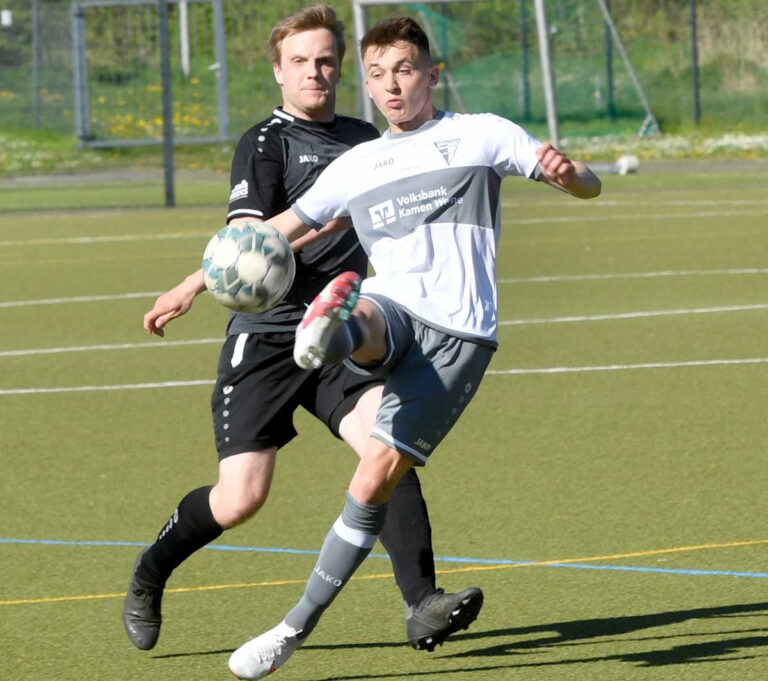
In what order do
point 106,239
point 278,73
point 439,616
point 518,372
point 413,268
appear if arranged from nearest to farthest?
point 413,268 < point 439,616 < point 278,73 < point 518,372 < point 106,239

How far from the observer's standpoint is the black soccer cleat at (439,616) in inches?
208

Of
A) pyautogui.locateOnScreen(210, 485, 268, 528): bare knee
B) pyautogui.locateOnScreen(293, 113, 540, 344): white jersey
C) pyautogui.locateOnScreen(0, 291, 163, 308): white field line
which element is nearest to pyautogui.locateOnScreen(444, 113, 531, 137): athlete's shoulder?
pyautogui.locateOnScreen(293, 113, 540, 344): white jersey

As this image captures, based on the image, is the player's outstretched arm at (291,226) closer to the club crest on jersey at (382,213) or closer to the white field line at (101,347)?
the club crest on jersey at (382,213)

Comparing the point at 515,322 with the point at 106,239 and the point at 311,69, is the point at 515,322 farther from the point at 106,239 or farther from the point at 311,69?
the point at 106,239

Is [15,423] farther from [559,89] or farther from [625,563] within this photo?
[559,89]

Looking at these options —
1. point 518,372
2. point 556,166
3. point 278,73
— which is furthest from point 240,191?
point 518,372

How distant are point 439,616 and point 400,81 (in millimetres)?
1678

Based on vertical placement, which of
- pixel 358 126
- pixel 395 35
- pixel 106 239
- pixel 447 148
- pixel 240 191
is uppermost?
pixel 395 35

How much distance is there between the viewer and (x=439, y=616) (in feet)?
17.5

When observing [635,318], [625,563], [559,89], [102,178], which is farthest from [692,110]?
[625,563]

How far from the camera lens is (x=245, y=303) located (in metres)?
5.00

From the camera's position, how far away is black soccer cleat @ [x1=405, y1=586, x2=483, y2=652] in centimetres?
529

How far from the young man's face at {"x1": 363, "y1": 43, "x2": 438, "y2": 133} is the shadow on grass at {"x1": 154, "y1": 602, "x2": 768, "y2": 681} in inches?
67.9

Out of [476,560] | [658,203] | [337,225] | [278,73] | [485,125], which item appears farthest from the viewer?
[658,203]
